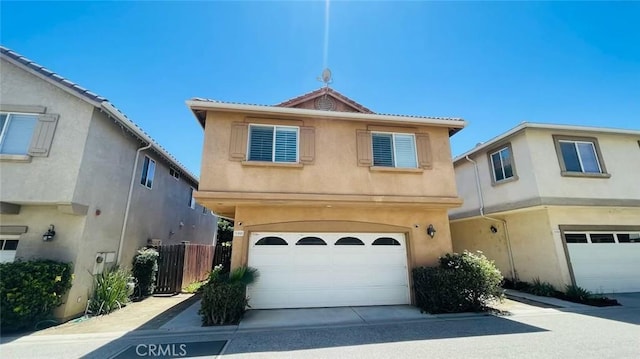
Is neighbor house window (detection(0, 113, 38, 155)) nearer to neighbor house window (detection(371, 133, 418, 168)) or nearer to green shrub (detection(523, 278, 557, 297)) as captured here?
neighbor house window (detection(371, 133, 418, 168))

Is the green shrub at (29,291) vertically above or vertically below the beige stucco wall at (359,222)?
below

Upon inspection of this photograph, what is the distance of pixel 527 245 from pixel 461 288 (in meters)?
6.56

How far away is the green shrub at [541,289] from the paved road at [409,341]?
342 cm

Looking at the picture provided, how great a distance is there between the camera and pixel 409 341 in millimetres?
6184

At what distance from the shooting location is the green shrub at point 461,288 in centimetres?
846

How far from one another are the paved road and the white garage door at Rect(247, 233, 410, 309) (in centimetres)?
199

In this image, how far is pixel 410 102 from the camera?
12.3 m

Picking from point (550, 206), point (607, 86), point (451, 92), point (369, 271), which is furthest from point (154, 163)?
point (607, 86)

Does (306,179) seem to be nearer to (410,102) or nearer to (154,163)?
(410,102)

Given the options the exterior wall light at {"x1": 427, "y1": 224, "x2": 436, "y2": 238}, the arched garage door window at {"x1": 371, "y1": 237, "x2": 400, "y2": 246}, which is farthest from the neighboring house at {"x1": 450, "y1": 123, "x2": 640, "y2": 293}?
the arched garage door window at {"x1": 371, "y1": 237, "x2": 400, "y2": 246}

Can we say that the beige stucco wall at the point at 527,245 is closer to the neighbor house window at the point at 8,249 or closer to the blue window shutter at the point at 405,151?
the blue window shutter at the point at 405,151

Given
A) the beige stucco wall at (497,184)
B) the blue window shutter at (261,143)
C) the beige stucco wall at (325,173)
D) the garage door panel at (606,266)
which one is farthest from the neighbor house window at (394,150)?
the garage door panel at (606,266)

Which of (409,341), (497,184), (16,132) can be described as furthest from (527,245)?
(16,132)

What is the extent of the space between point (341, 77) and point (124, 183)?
32.8 feet
